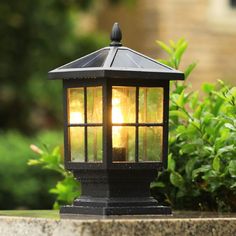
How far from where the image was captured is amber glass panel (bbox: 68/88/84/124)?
4.22 m

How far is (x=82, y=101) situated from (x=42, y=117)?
45.6ft

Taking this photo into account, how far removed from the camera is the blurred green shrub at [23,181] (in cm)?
1124

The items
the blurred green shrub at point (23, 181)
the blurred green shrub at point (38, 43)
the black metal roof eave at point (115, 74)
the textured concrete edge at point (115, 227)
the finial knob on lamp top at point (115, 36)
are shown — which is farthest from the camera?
the blurred green shrub at point (38, 43)

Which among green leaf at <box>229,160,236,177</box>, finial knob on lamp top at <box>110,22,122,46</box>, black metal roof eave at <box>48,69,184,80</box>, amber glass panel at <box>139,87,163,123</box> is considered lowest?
green leaf at <box>229,160,236,177</box>

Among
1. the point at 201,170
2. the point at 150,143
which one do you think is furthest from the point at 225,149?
the point at 150,143

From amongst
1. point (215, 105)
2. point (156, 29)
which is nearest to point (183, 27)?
point (156, 29)

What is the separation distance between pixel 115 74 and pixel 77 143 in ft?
1.14

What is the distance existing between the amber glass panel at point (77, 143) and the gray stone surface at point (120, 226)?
1.15 ft

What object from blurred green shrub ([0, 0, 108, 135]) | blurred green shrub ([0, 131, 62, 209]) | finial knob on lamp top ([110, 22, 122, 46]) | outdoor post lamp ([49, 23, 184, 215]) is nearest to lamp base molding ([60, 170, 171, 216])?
outdoor post lamp ([49, 23, 184, 215])

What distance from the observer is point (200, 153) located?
176 inches

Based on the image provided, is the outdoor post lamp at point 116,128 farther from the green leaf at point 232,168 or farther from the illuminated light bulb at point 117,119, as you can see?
the green leaf at point 232,168

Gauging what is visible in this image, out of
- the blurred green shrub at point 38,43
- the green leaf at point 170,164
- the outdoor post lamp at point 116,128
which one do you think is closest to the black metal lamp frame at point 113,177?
the outdoor post lamp at point 116,128

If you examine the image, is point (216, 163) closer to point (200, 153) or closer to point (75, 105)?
point (200, 153)

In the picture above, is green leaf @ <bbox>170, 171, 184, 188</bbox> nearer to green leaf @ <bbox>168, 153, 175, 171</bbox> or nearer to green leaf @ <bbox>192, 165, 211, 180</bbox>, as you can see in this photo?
green leaf @ <bbox>168, 153, 175, 171</bbox>
